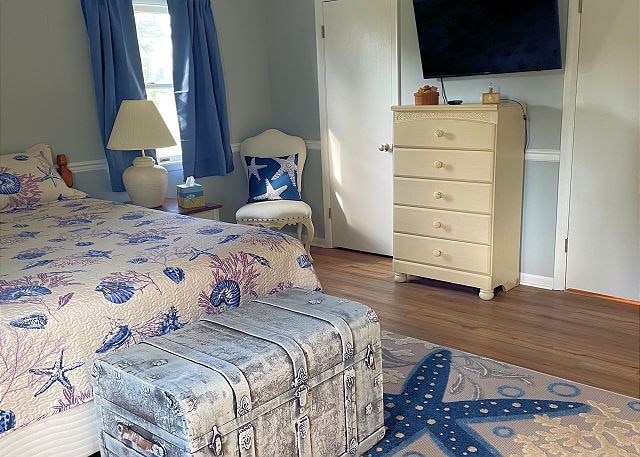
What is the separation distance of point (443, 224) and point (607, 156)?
37.8 inches

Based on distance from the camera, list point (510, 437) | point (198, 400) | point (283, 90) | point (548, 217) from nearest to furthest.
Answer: point (198, 400) → point (510, 437) → point (548, 217) → point (283, 90)

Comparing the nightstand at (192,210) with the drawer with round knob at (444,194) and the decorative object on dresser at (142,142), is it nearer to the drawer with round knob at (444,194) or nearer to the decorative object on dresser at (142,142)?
the decorative object on dresser at (142,142)

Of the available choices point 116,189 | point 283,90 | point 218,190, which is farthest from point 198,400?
point 283,90

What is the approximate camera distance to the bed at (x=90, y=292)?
1736 millimetres

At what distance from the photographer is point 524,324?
3.22 metres

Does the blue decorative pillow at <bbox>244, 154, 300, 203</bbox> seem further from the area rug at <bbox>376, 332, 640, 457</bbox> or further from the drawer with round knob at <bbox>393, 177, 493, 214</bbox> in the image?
A: the area rug at <bbox>376, 332, 640, 457</bbox>

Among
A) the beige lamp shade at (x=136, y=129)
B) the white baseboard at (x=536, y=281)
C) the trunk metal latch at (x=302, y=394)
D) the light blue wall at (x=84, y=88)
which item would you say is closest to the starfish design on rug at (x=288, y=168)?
the light blue wall at (x=84, y=88)

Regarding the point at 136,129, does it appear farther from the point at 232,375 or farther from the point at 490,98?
the point at 232,375

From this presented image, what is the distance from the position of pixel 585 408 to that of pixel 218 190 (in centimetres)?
313

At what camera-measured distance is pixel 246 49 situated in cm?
Result: 473

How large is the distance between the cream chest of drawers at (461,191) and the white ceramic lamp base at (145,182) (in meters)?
1.45

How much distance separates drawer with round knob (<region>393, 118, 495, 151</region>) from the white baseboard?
36.3 inches

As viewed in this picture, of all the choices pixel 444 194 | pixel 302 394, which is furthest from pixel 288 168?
pixel 302 394

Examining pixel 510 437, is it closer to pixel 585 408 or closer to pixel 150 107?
pixel 585 408
